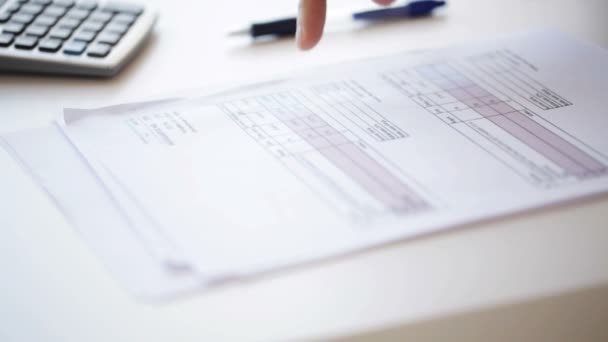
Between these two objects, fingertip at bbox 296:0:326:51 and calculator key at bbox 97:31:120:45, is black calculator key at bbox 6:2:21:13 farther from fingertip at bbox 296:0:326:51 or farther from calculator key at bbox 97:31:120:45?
fingertip at bbox 296:0:326:51

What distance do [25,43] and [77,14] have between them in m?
0.07

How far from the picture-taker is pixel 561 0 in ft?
2.45

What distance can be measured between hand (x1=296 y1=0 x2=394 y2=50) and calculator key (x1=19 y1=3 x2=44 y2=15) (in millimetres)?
236

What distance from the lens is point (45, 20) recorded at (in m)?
0.63

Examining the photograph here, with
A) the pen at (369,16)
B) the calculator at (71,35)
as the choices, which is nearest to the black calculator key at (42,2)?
the calculator at (71,35)

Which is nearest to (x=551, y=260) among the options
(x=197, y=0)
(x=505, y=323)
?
(x=505, y=323)

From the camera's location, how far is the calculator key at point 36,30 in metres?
0.61

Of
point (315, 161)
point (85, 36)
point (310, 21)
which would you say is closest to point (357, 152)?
point (315, 161)

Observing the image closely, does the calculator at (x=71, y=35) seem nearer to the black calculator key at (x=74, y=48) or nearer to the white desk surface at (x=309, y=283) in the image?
the black calculator key at (x=74, y=48)

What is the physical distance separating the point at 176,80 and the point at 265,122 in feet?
0.39

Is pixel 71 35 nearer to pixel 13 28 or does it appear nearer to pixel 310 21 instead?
pixel 13 28

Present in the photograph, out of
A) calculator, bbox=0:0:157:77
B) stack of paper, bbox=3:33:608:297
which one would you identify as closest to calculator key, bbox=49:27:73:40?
calculator, bbox=0:0:157:77

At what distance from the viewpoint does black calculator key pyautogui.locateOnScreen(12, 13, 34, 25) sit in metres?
0.63

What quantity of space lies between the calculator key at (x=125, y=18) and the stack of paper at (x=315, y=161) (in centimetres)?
14
